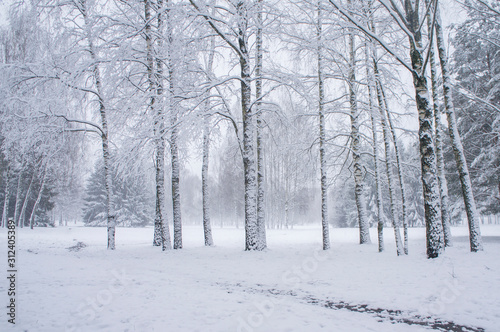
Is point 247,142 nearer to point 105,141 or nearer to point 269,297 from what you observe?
point 269,297

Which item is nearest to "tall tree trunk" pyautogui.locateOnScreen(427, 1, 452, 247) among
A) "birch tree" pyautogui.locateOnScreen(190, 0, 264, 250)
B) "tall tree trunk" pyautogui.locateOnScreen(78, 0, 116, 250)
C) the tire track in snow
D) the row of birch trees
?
the row of birch trees

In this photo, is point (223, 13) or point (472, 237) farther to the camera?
point (223, 13)

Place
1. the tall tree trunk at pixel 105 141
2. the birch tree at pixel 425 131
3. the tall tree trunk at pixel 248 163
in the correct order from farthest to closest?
the tall tree trunk at pixel 105 141 < the tall tree trunk at pixel 248 163 < the birch tree at pixel 425 131

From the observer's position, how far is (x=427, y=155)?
7309 mm

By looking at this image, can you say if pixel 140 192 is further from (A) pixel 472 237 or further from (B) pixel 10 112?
(A) pixel 472 237

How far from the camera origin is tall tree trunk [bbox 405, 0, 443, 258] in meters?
7.20

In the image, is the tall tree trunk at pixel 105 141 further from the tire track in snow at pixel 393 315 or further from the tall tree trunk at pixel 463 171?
the tall tree trunk at pixel 463 171

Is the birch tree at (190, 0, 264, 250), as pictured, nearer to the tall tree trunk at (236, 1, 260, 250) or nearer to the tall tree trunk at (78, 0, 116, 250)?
the tall tree trunk at (236, 1, 260, 250)

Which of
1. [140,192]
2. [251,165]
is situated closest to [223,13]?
[251,165]

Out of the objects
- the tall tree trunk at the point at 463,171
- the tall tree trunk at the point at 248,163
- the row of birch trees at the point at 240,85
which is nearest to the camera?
the tall tree trunk at the point at 463,171

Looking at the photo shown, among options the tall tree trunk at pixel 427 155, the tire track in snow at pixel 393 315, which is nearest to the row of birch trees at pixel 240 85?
the tall tree trunk at pixel 427 155

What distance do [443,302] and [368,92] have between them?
10.4m

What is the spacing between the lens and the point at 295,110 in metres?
12.7

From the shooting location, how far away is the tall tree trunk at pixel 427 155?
7.20 meters
